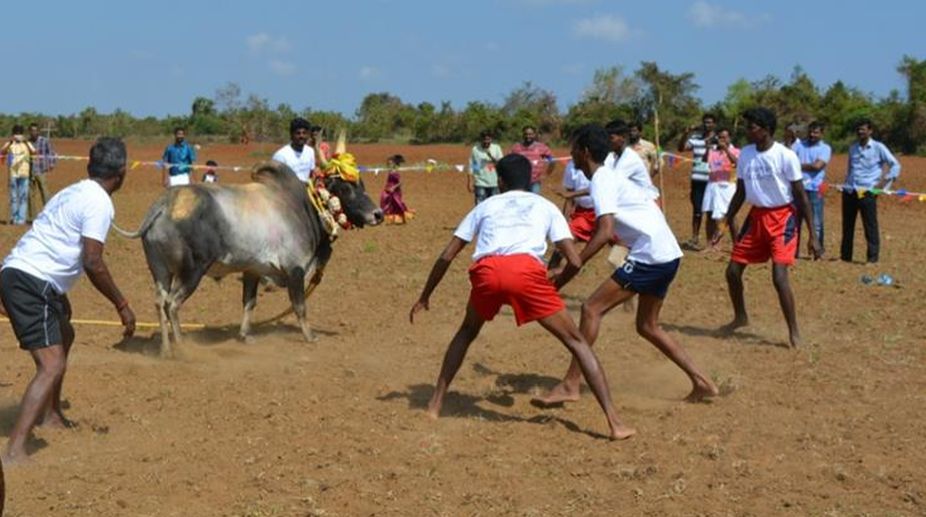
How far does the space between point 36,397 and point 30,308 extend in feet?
1.56

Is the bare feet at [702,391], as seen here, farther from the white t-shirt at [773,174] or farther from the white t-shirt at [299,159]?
the white t-shirt at [299,159]

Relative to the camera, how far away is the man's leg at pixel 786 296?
944 centimetres

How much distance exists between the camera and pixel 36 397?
20.1 ft

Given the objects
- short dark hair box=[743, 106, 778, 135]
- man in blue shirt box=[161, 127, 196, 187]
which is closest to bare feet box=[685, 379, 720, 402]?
short dark hair box=[743, 106, 778, 135]

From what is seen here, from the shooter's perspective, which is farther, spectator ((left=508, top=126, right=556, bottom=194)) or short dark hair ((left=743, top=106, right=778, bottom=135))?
spectator ((left=508, top=126, right=556, bottom=194))

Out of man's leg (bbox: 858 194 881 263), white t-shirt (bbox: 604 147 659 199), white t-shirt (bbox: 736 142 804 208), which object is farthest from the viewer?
man's leg (bbox: 858 194 881 263)

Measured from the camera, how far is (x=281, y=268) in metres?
9.71

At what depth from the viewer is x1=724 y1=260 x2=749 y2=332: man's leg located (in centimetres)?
984

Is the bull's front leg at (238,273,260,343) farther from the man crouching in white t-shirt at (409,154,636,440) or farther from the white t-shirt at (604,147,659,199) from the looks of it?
the man crouching in white t-shirt at (409,154,636,440)

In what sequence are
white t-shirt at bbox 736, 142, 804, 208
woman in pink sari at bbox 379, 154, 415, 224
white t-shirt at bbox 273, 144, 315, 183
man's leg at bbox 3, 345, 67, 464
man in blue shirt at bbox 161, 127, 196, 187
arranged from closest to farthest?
man's leg at bbox 3, 345, 67, 464 → white t-shirt at bbox 736, 142, 804, 208 → white t-shirt at bbox 273, 144, 315, 183 → man in blue shirt at bbox 161, 127, 196, 187 → woman in pink sari at bbox 379, 154, 415, 224

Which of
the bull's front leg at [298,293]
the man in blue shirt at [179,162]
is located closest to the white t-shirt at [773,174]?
the bull's front leg at [298,293]

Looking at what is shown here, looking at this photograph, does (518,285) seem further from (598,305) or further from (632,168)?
(632,168)

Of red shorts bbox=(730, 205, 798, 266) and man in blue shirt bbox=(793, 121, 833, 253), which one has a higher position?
man in blue shirt bbox=(793, 121, 833, 253)

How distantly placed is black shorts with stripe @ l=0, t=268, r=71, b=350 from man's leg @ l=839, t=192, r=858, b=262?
37.3 feet
